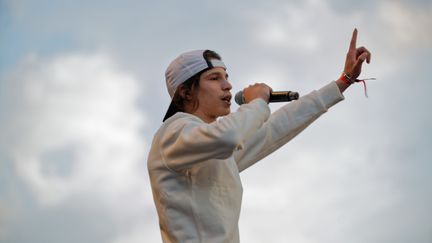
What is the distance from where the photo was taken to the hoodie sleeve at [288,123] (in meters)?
4.51

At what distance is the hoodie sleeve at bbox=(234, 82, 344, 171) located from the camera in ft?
14.8

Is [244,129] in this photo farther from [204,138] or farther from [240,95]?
[240,95]

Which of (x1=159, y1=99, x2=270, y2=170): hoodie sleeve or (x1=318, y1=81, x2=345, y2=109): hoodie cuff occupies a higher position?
(x1=318, y1=81, x2=345, y2=109): hoodie cuff

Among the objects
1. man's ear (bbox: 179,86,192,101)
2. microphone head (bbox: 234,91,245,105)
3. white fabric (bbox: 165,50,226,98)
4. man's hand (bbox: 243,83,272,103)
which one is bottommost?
man's hand (bbox: 243,83,272,103)

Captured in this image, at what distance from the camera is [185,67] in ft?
14.2

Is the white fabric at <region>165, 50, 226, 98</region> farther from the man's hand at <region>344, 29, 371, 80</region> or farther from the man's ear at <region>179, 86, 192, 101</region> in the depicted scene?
the man's hand at <region>344, 29, 371, 80</region>

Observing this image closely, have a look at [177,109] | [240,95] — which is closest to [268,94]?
[240,95]

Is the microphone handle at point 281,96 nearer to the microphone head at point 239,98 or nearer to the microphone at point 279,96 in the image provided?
the microphone at point 279,96

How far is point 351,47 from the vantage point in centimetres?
459

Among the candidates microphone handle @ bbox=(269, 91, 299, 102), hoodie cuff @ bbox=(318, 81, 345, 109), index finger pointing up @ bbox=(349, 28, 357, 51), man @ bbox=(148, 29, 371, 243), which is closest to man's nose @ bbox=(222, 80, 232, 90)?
man @ bbox=(148, 29, 371, 243)

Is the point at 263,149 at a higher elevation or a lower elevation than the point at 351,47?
lower

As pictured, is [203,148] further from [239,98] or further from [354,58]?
[354,58]

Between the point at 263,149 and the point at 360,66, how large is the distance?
862mm

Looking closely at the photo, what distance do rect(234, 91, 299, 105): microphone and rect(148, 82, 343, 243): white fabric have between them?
1.06 feet
